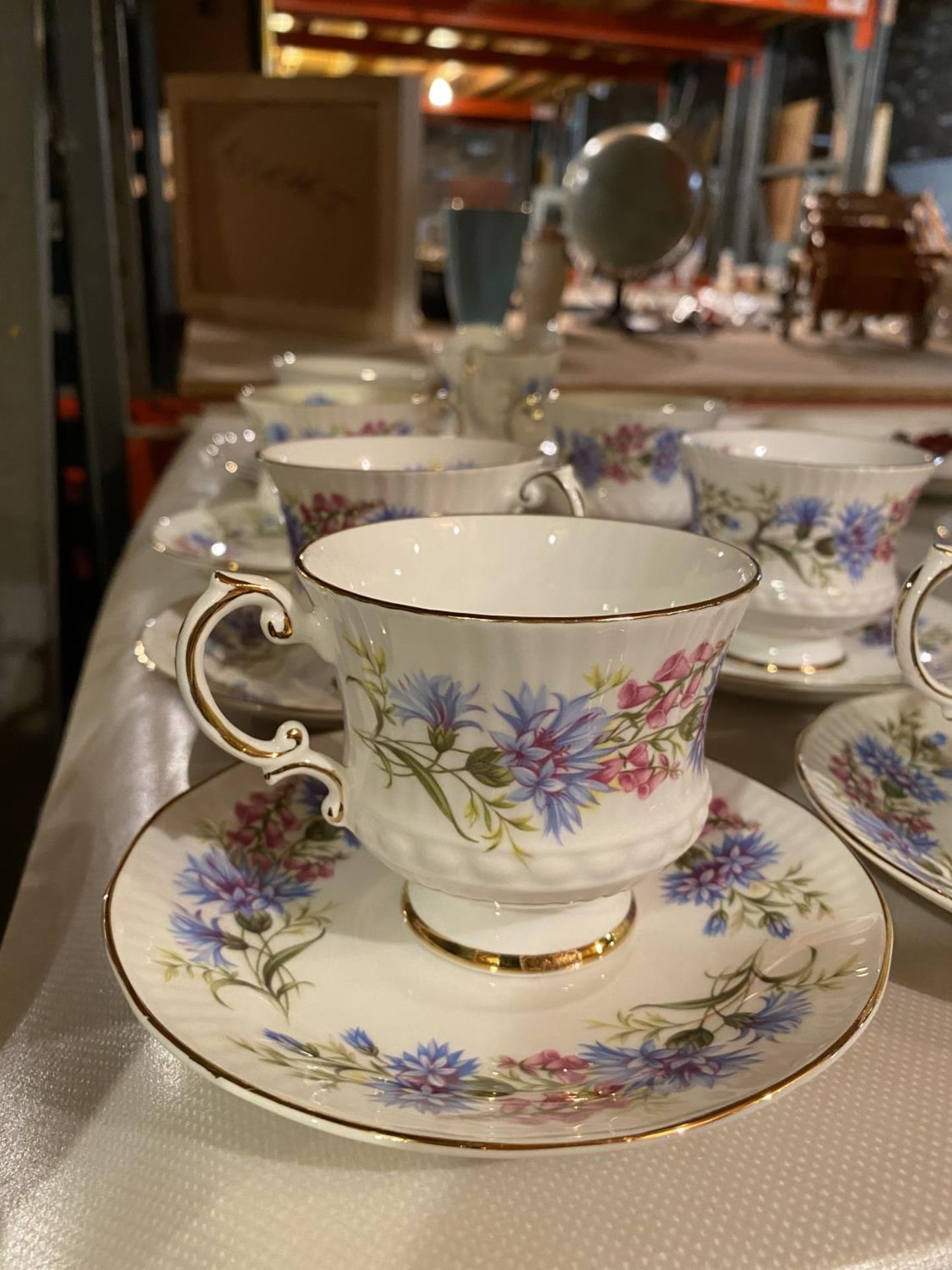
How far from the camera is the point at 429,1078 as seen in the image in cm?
27

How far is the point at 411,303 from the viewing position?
1.61 metres

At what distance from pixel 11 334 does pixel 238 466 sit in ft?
1.06

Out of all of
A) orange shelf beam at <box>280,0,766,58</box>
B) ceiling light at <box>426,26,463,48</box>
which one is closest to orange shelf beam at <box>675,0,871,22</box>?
orange shelf beam at <box>280,0,766,58</box>

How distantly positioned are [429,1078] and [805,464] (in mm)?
382

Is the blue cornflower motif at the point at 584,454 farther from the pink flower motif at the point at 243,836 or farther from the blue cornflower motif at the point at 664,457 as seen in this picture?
the pink flower motif at the point at 243,836

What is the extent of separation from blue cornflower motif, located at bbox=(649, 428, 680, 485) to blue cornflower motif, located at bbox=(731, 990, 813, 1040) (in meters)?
0.49

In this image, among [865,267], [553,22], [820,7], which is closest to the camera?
[865,267]

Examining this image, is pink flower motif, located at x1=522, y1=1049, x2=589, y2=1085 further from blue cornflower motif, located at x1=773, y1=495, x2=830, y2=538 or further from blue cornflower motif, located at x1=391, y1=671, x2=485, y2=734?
blue cornflower motif, located at x1=773, y1=495, x2=830, y2=538

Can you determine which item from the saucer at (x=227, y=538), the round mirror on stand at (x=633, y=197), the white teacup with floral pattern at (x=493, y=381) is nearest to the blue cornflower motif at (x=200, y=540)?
the saucer at (x=227, y=538)

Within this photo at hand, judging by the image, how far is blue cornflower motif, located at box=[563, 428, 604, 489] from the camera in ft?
2.40

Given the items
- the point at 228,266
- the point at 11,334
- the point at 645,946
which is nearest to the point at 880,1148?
the point at 645,946

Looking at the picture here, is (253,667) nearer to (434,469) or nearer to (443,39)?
(434,469)

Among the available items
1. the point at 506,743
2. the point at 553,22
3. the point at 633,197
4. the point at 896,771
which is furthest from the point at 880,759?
the point at 553,22

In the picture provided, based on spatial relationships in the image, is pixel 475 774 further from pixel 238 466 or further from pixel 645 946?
pixel 238 466
